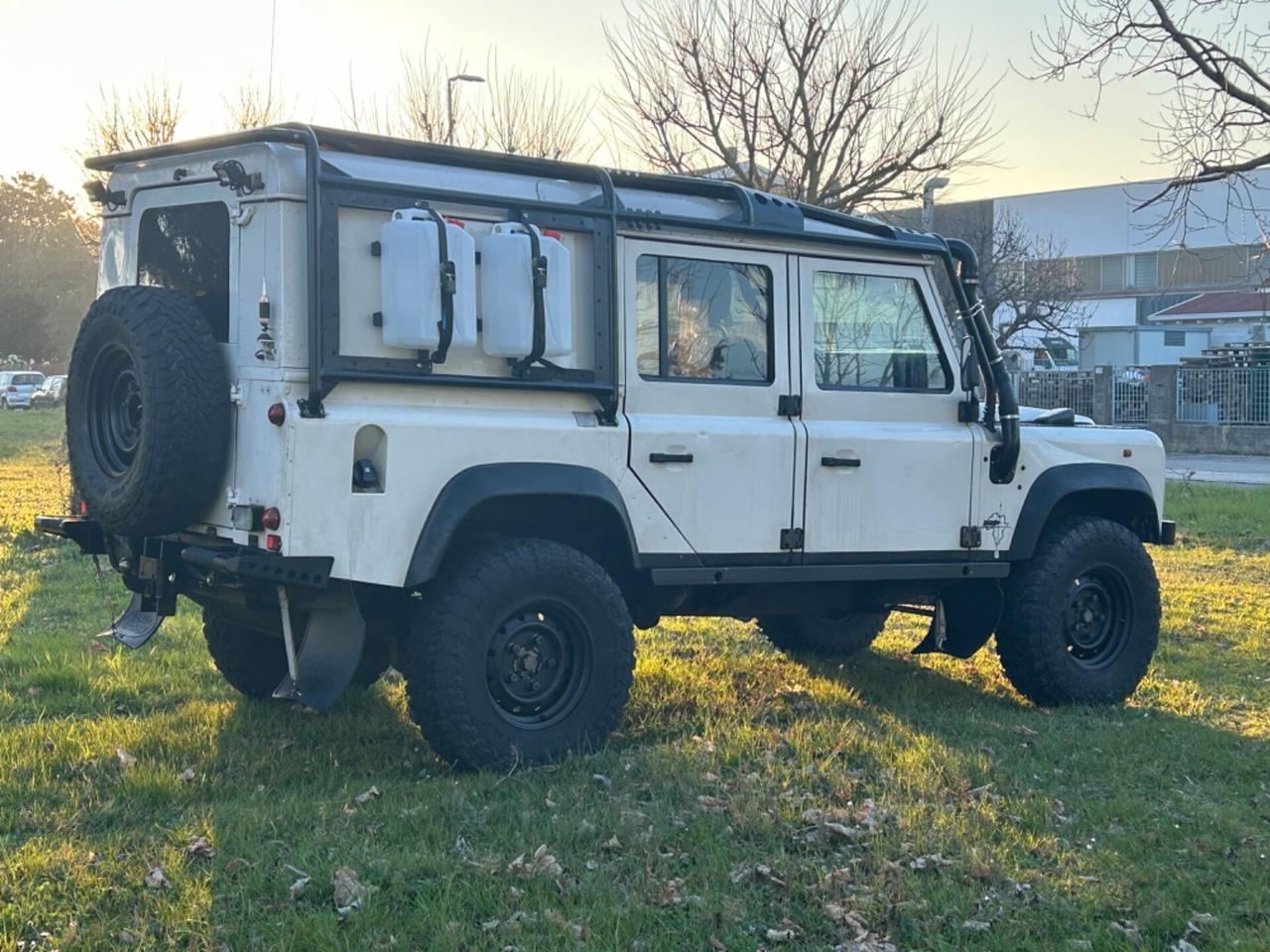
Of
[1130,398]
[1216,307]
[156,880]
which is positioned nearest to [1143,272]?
[1216,307]

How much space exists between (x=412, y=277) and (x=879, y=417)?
256cm

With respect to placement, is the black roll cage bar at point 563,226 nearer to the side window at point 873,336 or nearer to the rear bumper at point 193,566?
the side window at point 873,336

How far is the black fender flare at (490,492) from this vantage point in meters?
5.27

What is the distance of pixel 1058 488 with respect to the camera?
7066 mm

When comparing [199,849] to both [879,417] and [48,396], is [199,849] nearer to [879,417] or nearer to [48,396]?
[879,417]

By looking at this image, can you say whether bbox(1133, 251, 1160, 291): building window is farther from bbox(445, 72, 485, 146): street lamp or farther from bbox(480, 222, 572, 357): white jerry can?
bbox(480, 222, 572, 357): white jerry can

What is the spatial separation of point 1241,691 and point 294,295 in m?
5.42

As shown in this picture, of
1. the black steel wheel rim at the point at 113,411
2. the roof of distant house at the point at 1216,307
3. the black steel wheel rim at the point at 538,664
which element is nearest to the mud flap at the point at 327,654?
the black steel wheel rim at the point at 538,664

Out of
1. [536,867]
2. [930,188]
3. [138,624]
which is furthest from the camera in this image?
[930,188]

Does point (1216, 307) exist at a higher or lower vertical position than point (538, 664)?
higher

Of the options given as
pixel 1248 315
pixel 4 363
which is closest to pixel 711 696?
pixel 1248 315

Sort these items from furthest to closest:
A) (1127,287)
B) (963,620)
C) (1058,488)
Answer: (1127,287)
(963,620)
(1058,488)

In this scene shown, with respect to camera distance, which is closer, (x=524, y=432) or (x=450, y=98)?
(x=524, y=432)

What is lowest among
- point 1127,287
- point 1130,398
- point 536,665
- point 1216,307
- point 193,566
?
point 536,665
